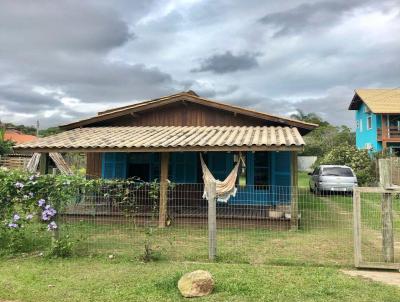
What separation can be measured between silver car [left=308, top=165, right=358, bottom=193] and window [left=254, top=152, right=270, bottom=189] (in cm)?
556

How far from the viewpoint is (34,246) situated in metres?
8.03

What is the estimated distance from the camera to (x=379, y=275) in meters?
6.35

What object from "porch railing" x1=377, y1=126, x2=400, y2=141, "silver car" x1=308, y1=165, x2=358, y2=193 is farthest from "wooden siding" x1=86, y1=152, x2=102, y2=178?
"porch railing" x1=377, y1=126, x2=400, y2=141

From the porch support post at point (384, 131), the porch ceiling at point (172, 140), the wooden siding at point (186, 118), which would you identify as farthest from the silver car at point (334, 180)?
the porch support post at point (384, 131)

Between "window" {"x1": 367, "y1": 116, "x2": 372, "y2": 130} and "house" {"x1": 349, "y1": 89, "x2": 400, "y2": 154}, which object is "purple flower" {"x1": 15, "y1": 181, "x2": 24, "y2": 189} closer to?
"house" {"x1": 349, "y1": 89, "x2": 400, "y2": 154}

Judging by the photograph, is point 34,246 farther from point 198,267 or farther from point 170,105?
point 170,105

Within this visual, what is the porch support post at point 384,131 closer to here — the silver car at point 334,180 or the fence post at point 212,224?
the silver car at point 334,180

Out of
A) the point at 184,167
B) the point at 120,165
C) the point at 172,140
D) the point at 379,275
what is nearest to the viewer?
the point at 379,275

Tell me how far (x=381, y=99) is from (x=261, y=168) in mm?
25637

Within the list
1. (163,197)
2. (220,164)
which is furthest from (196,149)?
(220,164)

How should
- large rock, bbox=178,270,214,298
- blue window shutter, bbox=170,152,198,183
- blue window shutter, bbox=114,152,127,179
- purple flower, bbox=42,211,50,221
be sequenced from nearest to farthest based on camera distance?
large rock, bbox=178,270,214,298 → purple flower, bbox=42,211,50,221 → blue window shutter, bbox=170,152,198,183 → blue window shutter, bbox=114,152,127,179

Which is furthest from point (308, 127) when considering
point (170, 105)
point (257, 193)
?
point (170, 105)

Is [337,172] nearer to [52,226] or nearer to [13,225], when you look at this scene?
[52,226]

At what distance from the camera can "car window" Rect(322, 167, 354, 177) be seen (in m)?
19.0
